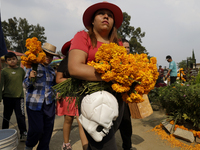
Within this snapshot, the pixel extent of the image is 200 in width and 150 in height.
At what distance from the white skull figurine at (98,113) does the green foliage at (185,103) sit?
2.42 m

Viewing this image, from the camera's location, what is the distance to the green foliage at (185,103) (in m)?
2.93

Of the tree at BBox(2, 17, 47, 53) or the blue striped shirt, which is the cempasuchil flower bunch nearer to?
the blue striped shirt

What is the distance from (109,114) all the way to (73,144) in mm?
2274

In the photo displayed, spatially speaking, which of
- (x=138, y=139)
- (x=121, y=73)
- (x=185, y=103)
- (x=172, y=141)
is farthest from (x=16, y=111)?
(x=185, y=103)

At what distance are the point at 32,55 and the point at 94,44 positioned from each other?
4.21ft

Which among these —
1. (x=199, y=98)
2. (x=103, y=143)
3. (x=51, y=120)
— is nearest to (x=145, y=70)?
(x=103, y=143)

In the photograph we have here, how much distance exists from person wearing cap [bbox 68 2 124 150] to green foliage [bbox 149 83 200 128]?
85.2 inches

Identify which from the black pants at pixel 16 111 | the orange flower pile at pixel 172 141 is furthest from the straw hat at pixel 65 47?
the orange flower pile at pixel 172 141

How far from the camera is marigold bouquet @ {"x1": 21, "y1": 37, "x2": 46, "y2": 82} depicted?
2.30 meters

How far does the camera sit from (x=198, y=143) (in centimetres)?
286

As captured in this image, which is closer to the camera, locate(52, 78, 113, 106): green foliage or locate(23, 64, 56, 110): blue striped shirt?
locate(52, 78, 113, 106): green foliage

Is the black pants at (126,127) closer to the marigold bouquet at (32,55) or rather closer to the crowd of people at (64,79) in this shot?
the crowd of people at (64,79)

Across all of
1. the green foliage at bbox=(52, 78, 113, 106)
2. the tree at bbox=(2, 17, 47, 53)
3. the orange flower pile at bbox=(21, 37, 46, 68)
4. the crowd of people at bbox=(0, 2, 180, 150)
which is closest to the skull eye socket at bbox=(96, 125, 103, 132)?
the crowd of people at bbox=(0, 2, 180, 150)

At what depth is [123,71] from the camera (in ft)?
3.90
